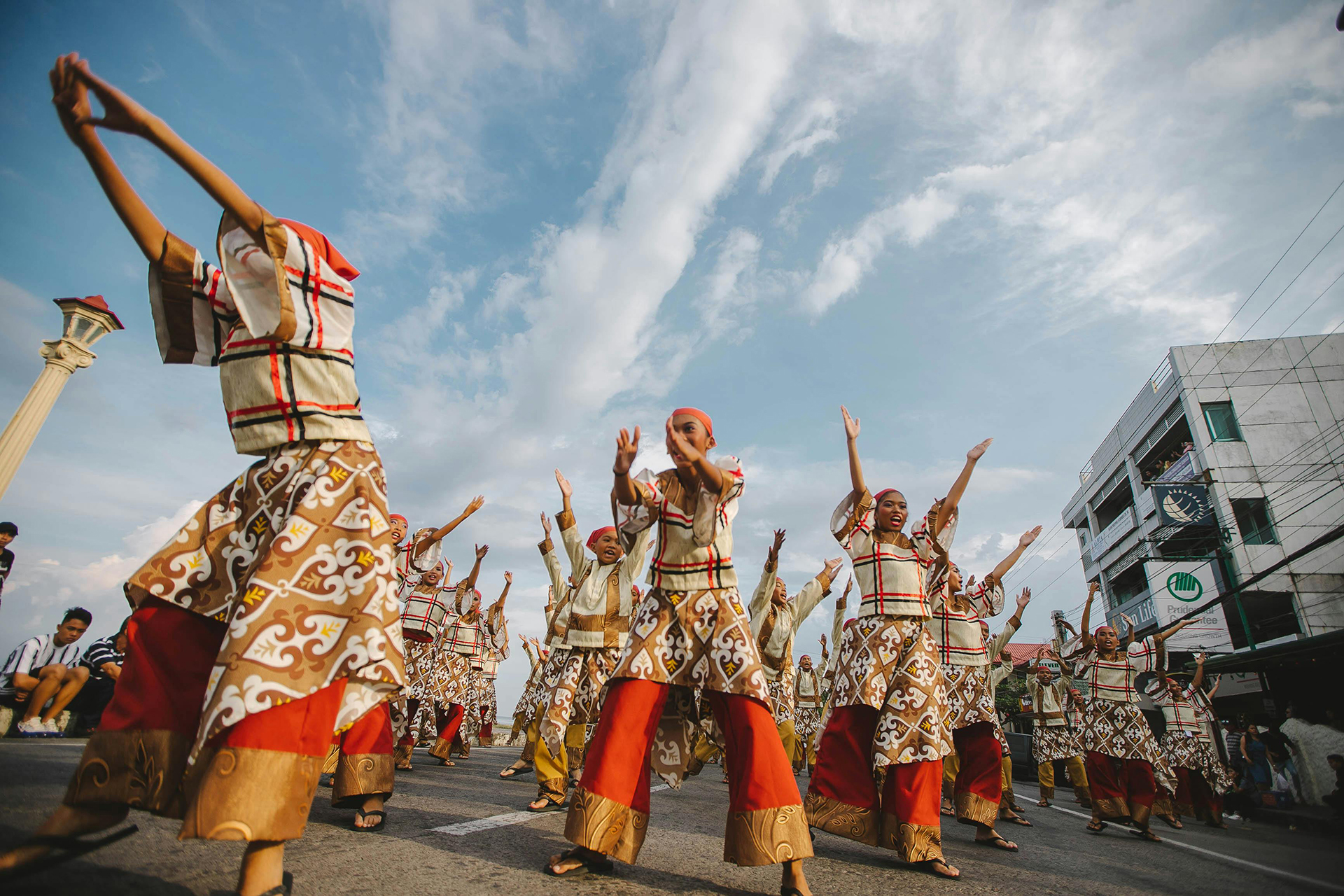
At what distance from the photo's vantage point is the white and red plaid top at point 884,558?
449 cm

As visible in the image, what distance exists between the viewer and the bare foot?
1600mm

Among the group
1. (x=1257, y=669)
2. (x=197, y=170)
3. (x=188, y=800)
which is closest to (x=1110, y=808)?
(x=188, y=800)

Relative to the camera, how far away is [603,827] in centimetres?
268

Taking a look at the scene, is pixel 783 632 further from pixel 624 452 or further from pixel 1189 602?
pixel 1189 602

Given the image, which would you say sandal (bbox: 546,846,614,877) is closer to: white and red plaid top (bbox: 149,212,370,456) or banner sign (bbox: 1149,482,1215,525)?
white and red plaid top (bbox: 149,212,370,456)

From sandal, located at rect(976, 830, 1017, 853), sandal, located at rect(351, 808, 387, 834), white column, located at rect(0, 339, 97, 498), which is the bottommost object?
sandal, located at rect(976, 830, 1017, 853)

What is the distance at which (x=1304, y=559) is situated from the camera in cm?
2358

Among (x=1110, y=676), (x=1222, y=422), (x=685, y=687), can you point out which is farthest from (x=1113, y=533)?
(x=685, y=687)

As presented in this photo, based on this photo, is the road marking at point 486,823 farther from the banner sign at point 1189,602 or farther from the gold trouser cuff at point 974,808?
the banner sign at point 1189,602

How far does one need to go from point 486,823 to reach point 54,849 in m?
2.40

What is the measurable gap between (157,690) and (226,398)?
91 centimetres

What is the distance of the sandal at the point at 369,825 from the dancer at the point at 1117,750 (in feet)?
22.8

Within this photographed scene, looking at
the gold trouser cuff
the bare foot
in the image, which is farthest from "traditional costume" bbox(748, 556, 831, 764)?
the bare foot

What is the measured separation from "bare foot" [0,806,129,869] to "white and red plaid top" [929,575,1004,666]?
19.5 feet
